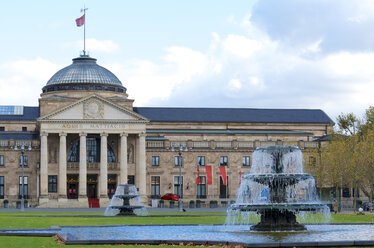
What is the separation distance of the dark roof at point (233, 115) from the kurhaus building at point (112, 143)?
0.67 ft

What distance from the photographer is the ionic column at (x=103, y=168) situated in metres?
111

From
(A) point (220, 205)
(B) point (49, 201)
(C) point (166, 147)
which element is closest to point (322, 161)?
(A) point (220, 205)

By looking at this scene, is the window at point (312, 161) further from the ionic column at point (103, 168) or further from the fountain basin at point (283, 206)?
the fountain basin at point (283, 206)

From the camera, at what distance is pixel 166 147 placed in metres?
119

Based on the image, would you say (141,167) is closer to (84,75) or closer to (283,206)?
(84,75)

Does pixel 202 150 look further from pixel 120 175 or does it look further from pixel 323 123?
pixel 323 123

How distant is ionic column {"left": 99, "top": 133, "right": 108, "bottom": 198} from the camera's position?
11081 centimetres

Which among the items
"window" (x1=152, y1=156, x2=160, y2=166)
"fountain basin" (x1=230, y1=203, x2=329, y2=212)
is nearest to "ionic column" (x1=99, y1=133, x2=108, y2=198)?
"window" (x1=152, y1=156, x2=160, y2=166)

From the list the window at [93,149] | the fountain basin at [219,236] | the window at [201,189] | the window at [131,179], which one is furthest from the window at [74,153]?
the fountain basin at [219,236]

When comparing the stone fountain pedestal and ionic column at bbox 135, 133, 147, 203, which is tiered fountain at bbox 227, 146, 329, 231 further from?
ionic column at bbox 135, 133, 147, 203

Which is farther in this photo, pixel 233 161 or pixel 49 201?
pixel 233 161

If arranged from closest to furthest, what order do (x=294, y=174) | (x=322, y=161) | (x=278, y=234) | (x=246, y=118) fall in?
(x=278, y=234) < (x=294, y=174) < (x=322, y=161) < (x=246, y=118)

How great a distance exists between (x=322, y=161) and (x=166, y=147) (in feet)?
93.3

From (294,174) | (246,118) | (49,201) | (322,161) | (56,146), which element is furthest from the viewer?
(246,118)
